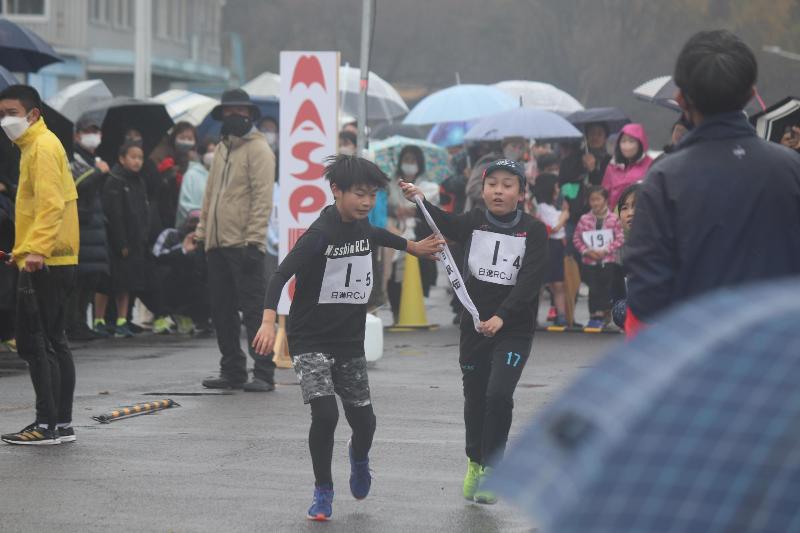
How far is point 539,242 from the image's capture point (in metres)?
7.60

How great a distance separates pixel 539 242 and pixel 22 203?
3.18 metres

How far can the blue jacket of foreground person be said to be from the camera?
4.80 metres

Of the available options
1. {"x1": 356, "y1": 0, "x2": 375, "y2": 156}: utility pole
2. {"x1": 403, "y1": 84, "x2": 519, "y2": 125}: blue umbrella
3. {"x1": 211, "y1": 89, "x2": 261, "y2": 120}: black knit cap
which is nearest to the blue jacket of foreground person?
{"x1": 211, "y1": 89, "x2": 261, "y2": 120}: black knit cap

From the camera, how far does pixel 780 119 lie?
436 inches

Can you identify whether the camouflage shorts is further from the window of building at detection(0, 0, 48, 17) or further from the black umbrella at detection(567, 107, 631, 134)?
the window of building at detection(0, 0, 48, 17)

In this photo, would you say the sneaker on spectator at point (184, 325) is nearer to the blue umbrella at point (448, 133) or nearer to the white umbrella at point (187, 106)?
the white umbrella at point (187, 106)

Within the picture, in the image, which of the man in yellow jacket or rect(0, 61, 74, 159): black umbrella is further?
rect(0, 61, 74, 159): black umbrella

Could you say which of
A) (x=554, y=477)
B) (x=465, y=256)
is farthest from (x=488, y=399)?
(x=554, y=477)

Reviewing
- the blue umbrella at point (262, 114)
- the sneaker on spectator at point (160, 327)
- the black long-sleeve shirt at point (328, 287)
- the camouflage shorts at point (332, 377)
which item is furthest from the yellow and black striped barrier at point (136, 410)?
the blue umbrella at point (262, 114)

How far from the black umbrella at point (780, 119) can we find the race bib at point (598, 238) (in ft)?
18.3

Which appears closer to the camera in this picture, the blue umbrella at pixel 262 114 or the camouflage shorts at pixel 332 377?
the camouflage shorts at pixel 332 377

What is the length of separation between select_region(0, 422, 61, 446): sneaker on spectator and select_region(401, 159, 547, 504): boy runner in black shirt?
2.68 m

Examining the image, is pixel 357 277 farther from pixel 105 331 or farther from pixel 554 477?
pixel 105 331

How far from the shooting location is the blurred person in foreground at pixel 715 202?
4.80m
